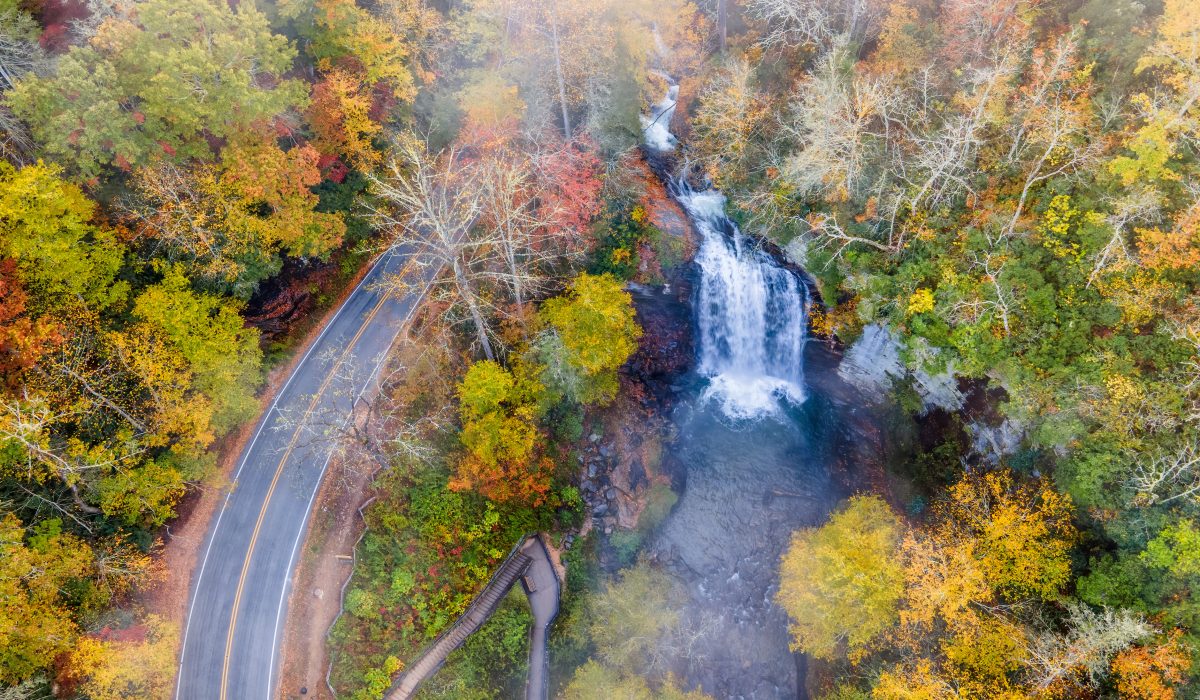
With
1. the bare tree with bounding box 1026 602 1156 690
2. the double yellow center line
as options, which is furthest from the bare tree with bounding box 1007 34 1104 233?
the double yellow center line

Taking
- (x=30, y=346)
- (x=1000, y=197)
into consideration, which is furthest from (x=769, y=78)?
(x=30, y=346)

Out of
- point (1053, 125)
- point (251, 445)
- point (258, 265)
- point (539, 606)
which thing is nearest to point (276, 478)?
point (251, 445)

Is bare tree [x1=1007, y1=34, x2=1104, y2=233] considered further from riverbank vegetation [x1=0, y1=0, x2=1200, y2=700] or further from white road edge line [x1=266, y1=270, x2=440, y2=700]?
white road edge line [x1=266, y1=270, x2=440, y2=700]

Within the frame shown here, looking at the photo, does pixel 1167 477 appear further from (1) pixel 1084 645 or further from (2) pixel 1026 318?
(2) pixel 1026 318

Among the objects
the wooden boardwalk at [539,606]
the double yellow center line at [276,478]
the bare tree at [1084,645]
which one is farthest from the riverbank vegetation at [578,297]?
the double yellow center line at [276,478]

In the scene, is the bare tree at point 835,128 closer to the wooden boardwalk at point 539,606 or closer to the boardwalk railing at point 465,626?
the wooden boardwalk at point 539,606

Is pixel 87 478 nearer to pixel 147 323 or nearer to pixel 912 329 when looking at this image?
pixel 147 323
